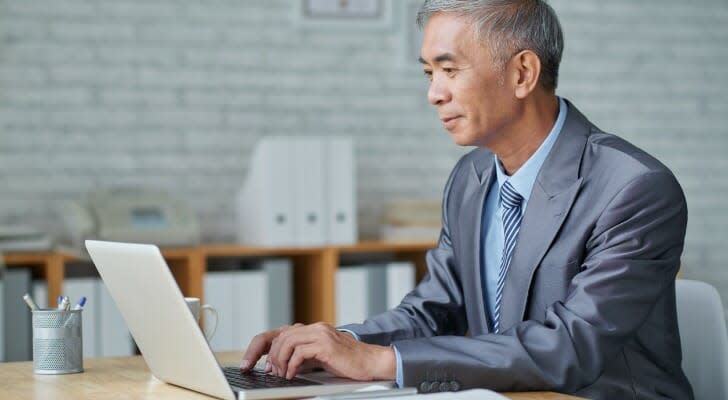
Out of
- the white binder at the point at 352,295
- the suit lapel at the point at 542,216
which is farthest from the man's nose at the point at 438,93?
the white binder at the point at 352,295

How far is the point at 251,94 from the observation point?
4570mm

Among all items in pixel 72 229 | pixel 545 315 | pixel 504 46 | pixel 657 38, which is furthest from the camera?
pixel 657 38

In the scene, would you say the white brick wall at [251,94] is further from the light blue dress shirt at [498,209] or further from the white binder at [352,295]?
the light blue dress shirt at [498,209]

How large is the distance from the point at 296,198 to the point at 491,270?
2.18 meters

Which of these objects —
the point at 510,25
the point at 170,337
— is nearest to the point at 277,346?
the point at 170,337

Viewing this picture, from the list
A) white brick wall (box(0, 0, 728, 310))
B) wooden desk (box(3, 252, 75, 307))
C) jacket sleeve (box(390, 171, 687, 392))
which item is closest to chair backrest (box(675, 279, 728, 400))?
jacket sleeve (box(390, 171, 687, 392))

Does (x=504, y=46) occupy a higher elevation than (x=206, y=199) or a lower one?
higher

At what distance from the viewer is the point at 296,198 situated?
167 inches

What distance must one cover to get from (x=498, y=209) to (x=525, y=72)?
260 millimetres

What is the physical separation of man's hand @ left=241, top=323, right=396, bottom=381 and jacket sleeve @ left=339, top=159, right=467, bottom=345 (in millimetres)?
340

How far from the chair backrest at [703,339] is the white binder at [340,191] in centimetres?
230

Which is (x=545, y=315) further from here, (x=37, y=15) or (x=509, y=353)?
(x=37, y=15)

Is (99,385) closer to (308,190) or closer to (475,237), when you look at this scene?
(475,237)

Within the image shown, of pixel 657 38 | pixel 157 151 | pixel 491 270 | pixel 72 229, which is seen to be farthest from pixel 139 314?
pixel 657 38
